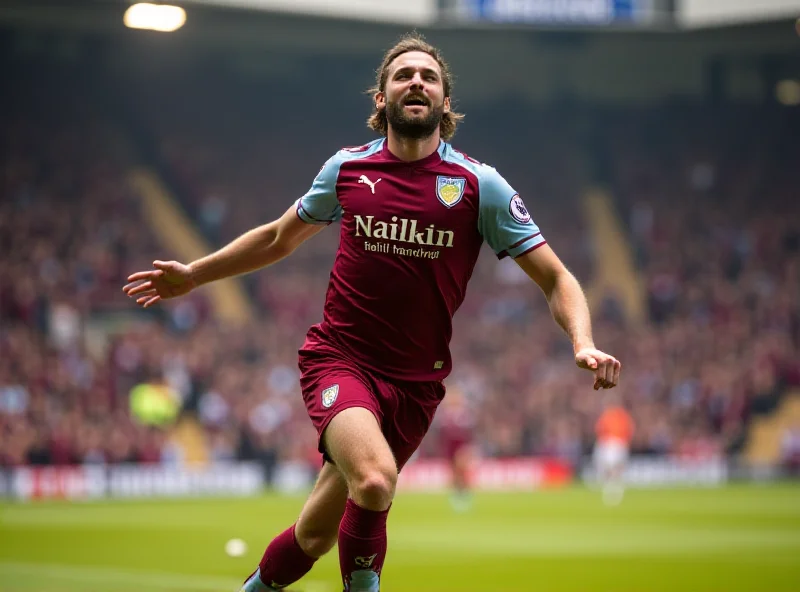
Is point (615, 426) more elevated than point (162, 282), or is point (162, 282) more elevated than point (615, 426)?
point (615, 426)

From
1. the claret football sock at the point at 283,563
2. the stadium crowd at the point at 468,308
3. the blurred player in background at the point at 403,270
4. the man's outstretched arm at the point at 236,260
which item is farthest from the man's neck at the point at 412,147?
the stadium crowd at the point at 468,308

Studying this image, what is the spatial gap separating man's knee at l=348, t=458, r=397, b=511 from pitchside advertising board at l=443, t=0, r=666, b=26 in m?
27.7

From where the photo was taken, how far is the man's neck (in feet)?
22.5

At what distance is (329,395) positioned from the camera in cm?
663

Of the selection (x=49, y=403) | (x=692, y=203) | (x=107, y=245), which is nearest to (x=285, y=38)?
(x=107, y=245)

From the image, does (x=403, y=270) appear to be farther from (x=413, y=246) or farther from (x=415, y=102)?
(x=415, y=102)

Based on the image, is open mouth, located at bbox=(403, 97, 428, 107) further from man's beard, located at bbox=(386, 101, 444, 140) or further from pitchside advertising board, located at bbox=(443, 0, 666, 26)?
pitchside advertising board, located at bbox=(443, 0, 666, 26)

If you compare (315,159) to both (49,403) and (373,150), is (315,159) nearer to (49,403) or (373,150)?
(49,403)

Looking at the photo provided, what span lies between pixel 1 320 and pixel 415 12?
499 inches

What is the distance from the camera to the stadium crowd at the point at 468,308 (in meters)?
29.7

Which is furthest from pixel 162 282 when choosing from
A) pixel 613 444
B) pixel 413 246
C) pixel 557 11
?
pixel 557 11

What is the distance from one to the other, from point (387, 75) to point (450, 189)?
2.43ft

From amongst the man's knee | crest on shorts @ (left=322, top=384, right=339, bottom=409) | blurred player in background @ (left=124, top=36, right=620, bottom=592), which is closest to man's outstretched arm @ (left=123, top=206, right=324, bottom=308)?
blurred player in background @ (left=124, top=36, right=620, bottom=592)

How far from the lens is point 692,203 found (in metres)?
41.7
